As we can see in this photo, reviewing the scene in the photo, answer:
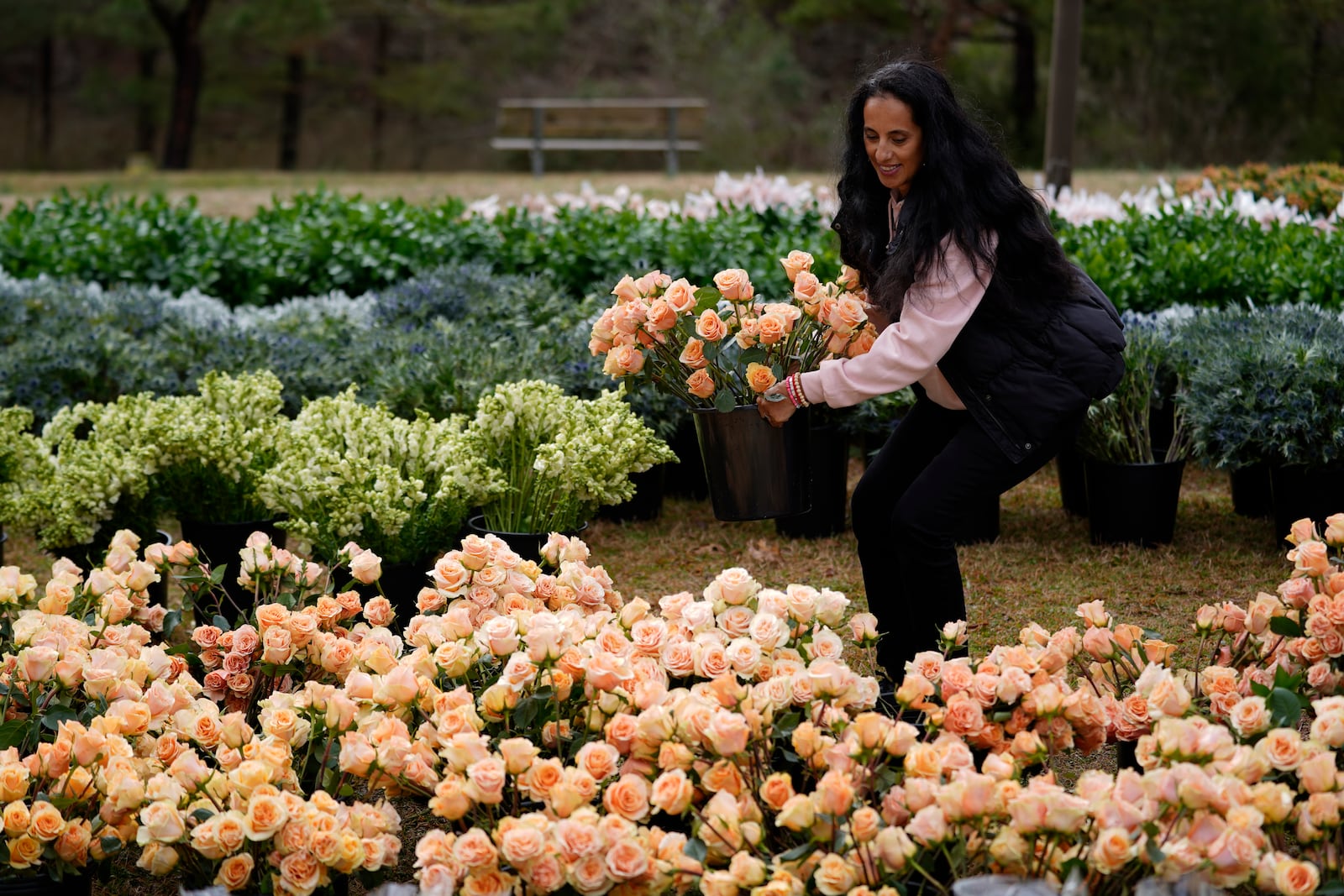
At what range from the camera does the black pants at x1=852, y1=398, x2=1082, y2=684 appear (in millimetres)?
2930

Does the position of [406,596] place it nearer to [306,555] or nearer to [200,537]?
[306,555]

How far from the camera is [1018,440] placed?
2895mm

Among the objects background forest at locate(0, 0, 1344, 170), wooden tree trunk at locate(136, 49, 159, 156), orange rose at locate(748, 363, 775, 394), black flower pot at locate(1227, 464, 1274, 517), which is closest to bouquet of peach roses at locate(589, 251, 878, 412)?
orange rose at locate(748, 363, 775, 394)

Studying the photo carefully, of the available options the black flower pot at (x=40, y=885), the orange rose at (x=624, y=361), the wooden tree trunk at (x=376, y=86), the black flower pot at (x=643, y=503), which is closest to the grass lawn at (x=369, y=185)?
the wooden tree trunk at (x=376, y=86)

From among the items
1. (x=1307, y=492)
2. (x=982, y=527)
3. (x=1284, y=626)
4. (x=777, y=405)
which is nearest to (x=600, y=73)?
(x=982, y=527)

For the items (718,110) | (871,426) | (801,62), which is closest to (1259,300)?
(871,426)

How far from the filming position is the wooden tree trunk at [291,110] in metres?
23.7

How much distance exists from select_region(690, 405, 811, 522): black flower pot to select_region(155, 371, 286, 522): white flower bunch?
1.37 meters

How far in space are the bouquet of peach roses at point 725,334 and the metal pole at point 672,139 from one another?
1332 centimetres

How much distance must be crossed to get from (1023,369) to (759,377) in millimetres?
580

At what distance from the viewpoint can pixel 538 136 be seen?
16.6 meters

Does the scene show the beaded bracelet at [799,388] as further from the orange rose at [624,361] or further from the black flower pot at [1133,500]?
the black flower pot at [1133,500]

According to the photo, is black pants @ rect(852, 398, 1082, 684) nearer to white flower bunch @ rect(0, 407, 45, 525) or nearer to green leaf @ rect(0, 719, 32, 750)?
green leaf @ rect(0, 719, 32, 750)

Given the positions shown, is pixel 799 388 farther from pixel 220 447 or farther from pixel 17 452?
pixel 17 452
